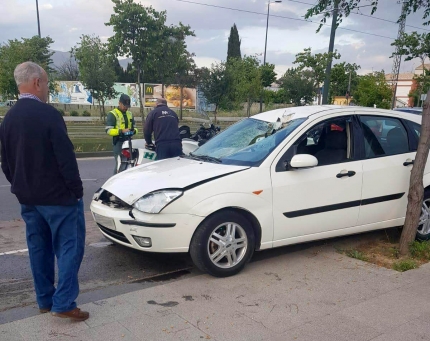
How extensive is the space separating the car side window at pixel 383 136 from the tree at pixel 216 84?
22.4 metres

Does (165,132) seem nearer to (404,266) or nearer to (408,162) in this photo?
(408,162)

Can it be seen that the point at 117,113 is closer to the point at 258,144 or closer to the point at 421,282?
the point at 258,144

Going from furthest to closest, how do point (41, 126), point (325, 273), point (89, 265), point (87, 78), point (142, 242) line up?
point (87, 78) < point (89, 265) < point (325, 273) < point (142, 242) < point (41, 126)

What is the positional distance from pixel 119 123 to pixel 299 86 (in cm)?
1612

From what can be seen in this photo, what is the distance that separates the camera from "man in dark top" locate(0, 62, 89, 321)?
336 centimetres

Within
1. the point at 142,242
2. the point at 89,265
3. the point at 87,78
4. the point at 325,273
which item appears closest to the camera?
the point at 142,242

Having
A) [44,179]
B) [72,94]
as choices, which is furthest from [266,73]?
[44,179]

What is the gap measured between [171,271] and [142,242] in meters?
0.61

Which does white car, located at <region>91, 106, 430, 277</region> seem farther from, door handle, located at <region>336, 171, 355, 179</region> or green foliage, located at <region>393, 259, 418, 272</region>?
green foliage, located at <region>393, 259, 418, 272</region>

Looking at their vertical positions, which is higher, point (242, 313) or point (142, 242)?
point (142, 242)

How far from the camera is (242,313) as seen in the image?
12.5ft

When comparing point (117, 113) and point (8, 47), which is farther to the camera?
point (8, 47)

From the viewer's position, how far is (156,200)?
14.5 feet

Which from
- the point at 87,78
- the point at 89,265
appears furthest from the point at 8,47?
the point at 89,265
